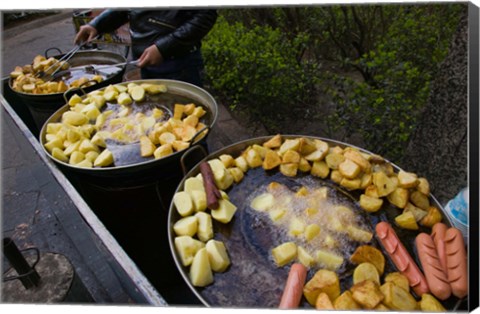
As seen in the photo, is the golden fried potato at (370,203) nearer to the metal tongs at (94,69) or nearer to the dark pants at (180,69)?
the dark pants at (180,69)

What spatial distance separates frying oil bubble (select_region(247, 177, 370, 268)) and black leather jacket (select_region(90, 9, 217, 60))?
1437 mm

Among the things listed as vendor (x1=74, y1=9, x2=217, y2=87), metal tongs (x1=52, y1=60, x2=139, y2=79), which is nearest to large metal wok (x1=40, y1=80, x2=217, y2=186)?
vendor (x1=74, y1=9, x2=217, y2=87)

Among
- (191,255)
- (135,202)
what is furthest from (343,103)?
(191,255)

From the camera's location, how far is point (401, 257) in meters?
1.25

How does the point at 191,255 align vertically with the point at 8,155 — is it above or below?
above

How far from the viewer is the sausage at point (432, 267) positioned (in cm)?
117

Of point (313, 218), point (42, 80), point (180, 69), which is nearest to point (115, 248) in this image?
point (313, 218)

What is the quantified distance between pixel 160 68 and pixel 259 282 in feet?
6.54

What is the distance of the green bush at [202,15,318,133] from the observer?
3.24 m

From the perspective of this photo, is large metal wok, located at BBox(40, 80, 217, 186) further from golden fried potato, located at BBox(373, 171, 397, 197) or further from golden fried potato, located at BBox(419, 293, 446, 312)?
golden fried potato, located at BBox(419, 293, 446, 312)

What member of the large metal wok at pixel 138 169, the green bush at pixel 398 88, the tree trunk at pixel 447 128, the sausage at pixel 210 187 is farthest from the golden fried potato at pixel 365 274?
the green bush at pixel 398 88

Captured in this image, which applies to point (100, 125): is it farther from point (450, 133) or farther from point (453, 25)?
point (453, 25)

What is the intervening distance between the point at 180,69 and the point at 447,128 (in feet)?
6.16

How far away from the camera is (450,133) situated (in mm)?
1955
